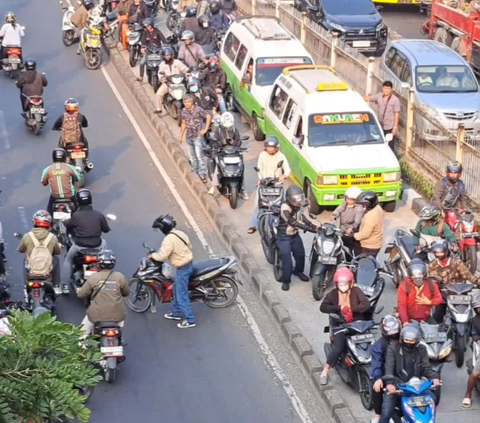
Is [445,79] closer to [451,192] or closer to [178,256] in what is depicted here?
[451,192]

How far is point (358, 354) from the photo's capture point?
12.1 meters

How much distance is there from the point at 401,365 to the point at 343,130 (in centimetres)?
783

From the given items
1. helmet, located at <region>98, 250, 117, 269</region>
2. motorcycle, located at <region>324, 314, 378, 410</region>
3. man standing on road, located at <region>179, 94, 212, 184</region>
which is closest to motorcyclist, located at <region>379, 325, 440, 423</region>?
motorcycle, located at <region>324, 314, 378, 410</region>

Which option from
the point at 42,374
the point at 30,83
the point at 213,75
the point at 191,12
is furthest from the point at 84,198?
the point at 191,12

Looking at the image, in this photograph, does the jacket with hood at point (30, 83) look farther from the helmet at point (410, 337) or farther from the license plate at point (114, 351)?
the helmet at point (410, 337)

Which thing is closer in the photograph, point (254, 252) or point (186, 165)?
point (254, 252)

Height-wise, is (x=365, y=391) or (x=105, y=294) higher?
(x=105, y=294)

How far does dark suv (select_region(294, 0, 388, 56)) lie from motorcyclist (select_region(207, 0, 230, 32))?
2.53 meters

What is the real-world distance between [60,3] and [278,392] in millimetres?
24441

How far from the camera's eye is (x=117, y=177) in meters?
20.2

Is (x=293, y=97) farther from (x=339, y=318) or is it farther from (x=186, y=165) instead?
(x=339, y=318)

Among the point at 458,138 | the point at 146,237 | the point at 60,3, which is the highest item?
the point at 458,138

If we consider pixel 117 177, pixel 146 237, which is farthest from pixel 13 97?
pixel 146 237

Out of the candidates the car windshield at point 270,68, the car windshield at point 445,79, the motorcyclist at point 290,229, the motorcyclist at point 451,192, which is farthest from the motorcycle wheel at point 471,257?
the car windshield at point 270,68
